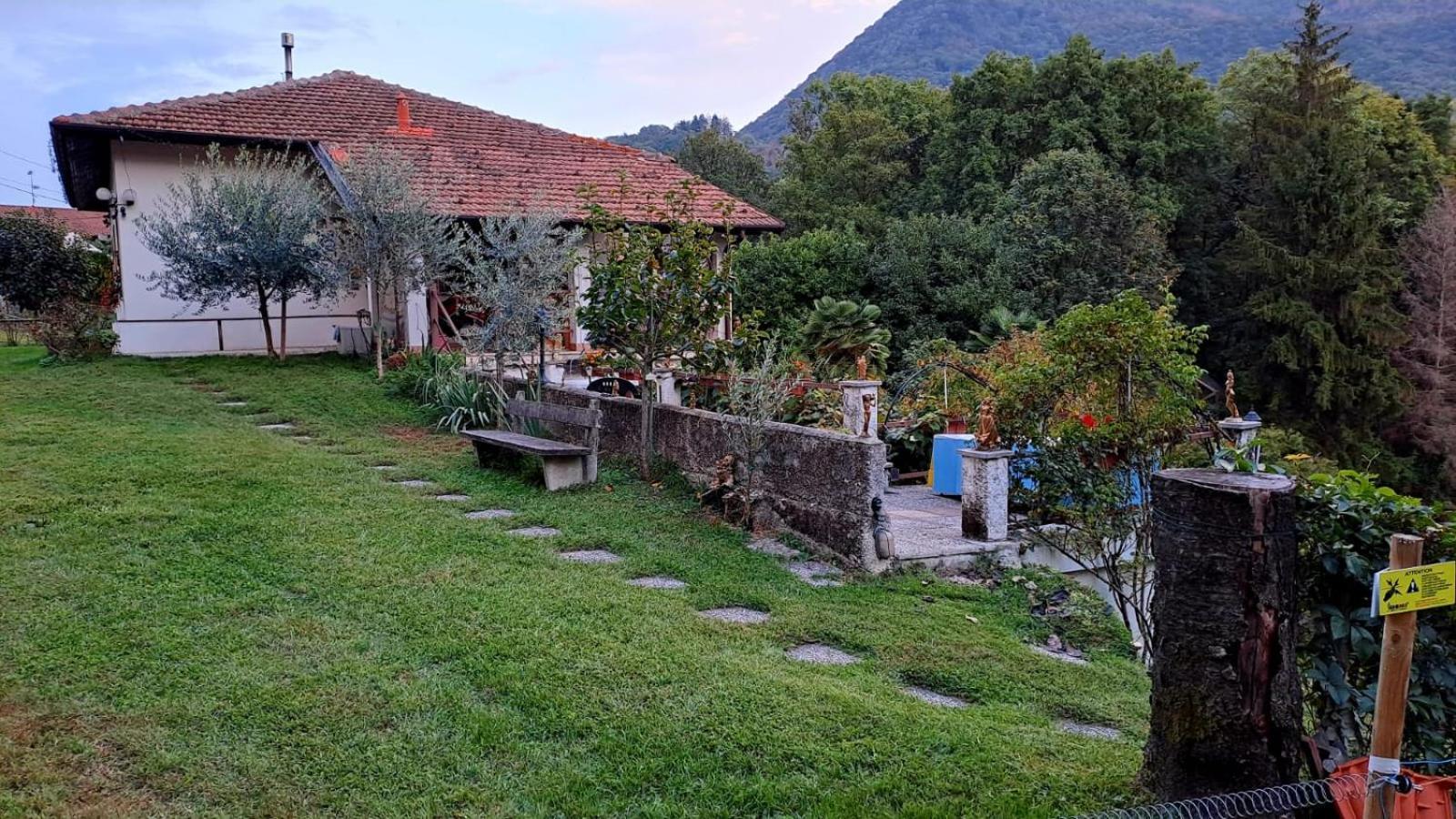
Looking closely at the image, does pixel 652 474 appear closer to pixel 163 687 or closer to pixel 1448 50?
pixel 163 687

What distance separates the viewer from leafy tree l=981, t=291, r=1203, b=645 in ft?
16.6

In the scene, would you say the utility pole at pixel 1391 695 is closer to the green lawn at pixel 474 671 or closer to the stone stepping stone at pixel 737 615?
the green lawn at pixel 474 671

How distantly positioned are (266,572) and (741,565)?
9.68 feet

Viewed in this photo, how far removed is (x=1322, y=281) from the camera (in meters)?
26.2

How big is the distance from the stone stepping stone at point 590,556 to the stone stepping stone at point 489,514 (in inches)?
43.3

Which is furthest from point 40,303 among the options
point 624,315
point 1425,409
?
point 1425,409

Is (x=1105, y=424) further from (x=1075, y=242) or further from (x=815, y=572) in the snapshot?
(x=1075, y=242)

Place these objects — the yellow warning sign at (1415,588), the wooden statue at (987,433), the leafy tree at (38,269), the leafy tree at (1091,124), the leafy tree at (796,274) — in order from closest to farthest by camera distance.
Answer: the yellow warning sign at (1415,588) → the wooden statue at (987,433) → the leafy tree at (38,269) → the leafy tree at (796,274) → the leafy tree at (1091,124)

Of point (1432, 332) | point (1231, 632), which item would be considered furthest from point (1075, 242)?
point (1231, 632)

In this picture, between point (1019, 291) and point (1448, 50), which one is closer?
point (1019, 291)

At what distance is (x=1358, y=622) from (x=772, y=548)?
454 centimetres

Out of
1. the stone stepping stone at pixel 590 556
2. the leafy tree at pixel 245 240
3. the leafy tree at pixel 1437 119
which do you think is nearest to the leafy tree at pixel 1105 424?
the stone stepping stone at pixel 590 556

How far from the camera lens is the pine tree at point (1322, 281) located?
2588 cm

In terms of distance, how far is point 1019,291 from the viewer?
21.3 m
